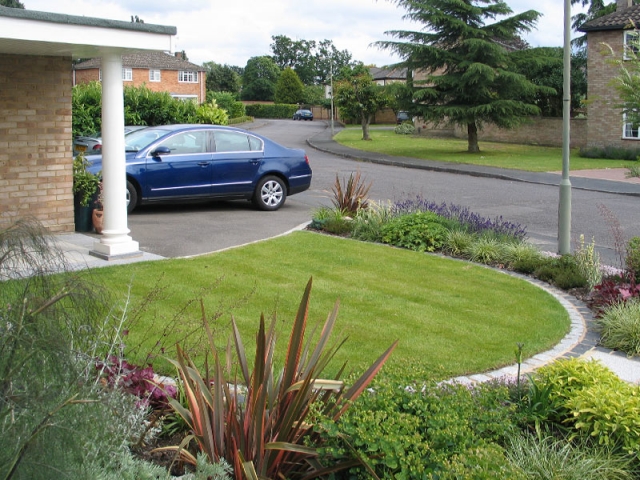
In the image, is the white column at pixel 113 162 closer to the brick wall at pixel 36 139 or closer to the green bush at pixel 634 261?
the brick wall at pixel 36 139

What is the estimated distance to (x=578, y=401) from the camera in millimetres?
4723

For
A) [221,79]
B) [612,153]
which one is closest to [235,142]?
[612,153]

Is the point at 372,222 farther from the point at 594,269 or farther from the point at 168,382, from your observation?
the point at 168,382

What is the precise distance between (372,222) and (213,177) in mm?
3954

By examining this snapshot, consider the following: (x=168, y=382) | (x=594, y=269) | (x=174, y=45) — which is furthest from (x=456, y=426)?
(x=174, y=45)

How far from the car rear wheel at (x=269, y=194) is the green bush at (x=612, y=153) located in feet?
72.3

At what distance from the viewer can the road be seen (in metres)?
12.0

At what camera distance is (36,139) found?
38.4ft

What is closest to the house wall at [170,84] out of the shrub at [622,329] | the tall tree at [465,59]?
the tall tree at [465,59]

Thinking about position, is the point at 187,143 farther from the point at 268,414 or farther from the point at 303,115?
the point at 303,115

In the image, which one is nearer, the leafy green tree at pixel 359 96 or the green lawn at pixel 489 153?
the green lawn at pixel 489 153

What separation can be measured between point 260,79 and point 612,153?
7648cm

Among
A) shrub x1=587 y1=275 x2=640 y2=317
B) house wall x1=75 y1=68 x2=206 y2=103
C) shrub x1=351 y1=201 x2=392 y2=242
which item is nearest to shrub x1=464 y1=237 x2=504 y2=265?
shrub x1=351 y1=201 x2=392 y2=242

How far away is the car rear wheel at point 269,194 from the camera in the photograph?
15250mm
